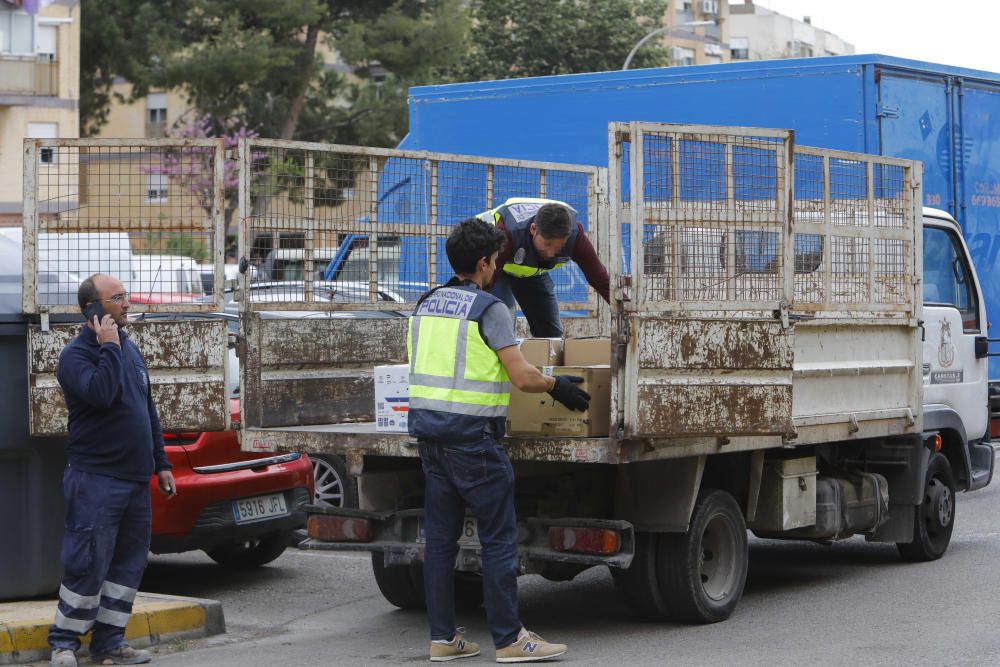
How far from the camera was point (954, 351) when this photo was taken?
9.84 m

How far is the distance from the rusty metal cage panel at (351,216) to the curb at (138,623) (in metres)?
1.49

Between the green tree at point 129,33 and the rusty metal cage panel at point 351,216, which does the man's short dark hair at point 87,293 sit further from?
the green tree at point 129,33

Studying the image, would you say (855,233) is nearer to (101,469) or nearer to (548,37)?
(101,469)

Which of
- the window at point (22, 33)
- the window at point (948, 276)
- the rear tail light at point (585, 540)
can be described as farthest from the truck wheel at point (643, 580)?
the window at point (22, 33)

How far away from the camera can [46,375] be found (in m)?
7.37

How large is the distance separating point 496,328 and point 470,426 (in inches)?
16.9

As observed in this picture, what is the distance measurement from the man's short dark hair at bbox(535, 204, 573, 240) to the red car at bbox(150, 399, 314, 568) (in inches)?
83.2

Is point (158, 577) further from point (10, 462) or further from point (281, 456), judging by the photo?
point (10, 462)

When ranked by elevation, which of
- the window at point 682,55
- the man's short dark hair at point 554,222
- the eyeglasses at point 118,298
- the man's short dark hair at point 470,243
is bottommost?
the eyeglasses at point 118,298

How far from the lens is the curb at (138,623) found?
22.9 feet

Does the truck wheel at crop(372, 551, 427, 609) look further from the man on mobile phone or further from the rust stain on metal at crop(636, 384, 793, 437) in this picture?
the rust stain on metal at crop(636, 384, 793, 437)

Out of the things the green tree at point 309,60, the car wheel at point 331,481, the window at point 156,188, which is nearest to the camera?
the window at point 156,188

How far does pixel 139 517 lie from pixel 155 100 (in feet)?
177

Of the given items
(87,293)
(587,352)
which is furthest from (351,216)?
(87,293)
